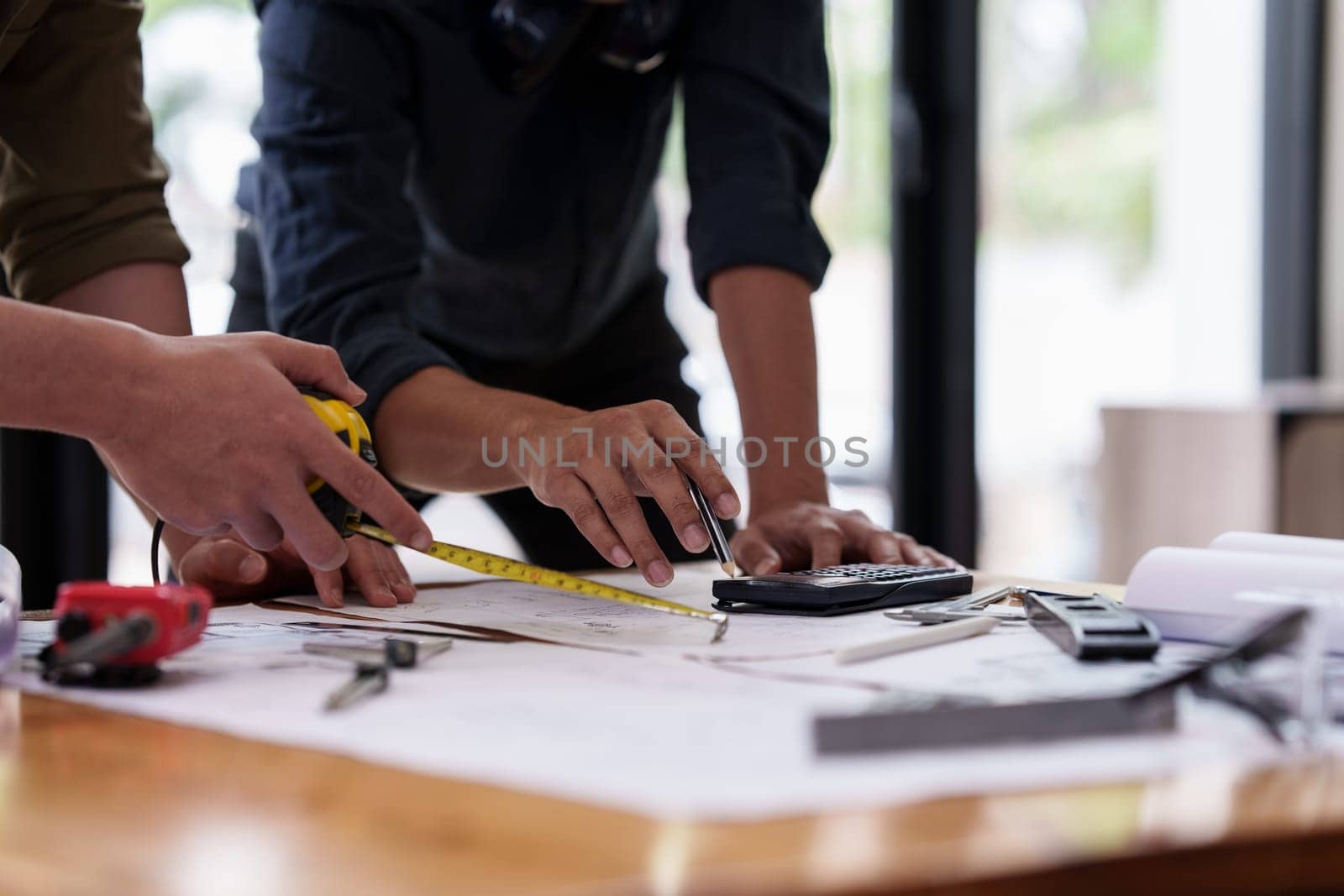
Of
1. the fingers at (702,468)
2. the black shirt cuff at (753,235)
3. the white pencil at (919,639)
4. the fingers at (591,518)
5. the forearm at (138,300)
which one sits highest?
the black shirt cuff at (753,235)

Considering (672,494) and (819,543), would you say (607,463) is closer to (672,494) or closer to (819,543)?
(672,494)

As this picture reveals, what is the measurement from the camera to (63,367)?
70 cm

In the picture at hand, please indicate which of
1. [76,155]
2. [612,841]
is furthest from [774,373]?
[612,841]

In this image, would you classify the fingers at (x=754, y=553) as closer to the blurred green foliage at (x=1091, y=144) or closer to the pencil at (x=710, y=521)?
the pencil at (x=710, y=521)

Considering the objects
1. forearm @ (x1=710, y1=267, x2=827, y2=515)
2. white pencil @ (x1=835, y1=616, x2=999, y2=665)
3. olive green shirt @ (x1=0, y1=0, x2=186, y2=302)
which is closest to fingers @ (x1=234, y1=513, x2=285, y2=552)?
white pencil @ (x1=835, y1=616, x2=999, y2=665)

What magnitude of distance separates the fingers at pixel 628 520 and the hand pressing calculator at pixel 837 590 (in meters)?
0.05

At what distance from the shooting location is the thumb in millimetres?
982

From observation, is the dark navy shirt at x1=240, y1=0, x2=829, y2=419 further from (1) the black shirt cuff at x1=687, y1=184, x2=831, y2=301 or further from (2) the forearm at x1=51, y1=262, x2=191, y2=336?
(2) the forearm at x1=51, y1=262, x2=191, y2=336

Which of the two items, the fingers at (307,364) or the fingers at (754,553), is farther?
the fingers at (754,553)

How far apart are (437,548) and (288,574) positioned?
0.21 metres

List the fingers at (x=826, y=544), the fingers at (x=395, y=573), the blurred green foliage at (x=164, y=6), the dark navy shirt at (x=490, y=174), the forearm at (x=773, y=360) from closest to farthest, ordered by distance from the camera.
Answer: the fingers at (x=395, y=573) → the fingers at (x=826, y=544) → the dark navy shirt at (x=490, y=174) → the forearm at (x=773, y=360) → the blurred green foliage at (x=164, y=6)

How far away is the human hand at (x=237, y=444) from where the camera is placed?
726 millimetres

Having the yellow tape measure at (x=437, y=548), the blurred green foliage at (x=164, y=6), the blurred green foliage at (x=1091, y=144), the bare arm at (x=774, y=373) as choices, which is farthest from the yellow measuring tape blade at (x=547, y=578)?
the blurred green foliage at (x=1091, y=144)

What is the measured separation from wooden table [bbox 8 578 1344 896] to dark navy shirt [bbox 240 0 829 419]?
0.74 m
